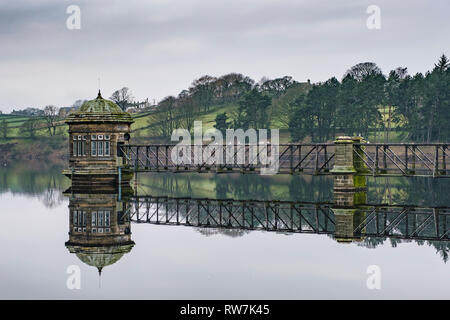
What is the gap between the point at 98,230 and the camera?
34031mm

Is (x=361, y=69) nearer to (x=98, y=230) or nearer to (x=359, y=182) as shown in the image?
(x=359, y=182)

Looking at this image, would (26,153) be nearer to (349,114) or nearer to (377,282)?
(349,114)

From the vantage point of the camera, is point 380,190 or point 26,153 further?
point 26,153

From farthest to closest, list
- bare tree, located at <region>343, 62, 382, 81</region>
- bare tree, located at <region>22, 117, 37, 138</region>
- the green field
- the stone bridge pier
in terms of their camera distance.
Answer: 1. bare tree, located at <region>22, 117, 37, 138</region>
2. bare tree, located at <region>343, 62, 382, 81</region>
3. the green field
4. the stone bridge pier

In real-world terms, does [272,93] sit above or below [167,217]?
above

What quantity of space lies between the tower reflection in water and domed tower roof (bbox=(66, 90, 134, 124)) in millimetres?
7169

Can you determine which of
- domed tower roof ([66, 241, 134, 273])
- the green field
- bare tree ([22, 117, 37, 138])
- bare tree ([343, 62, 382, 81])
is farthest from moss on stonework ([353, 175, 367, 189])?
bare tree ([22, 117, 37, 138])

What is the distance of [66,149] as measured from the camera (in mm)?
140125

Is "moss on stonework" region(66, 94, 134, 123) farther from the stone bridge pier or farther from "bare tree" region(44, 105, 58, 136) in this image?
"bare tree" region(44, 105, 58, 136)

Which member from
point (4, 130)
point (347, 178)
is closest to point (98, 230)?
point (347, 178)

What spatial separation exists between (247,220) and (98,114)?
67.7 ft

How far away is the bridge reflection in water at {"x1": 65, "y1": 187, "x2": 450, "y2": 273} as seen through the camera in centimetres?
3027
